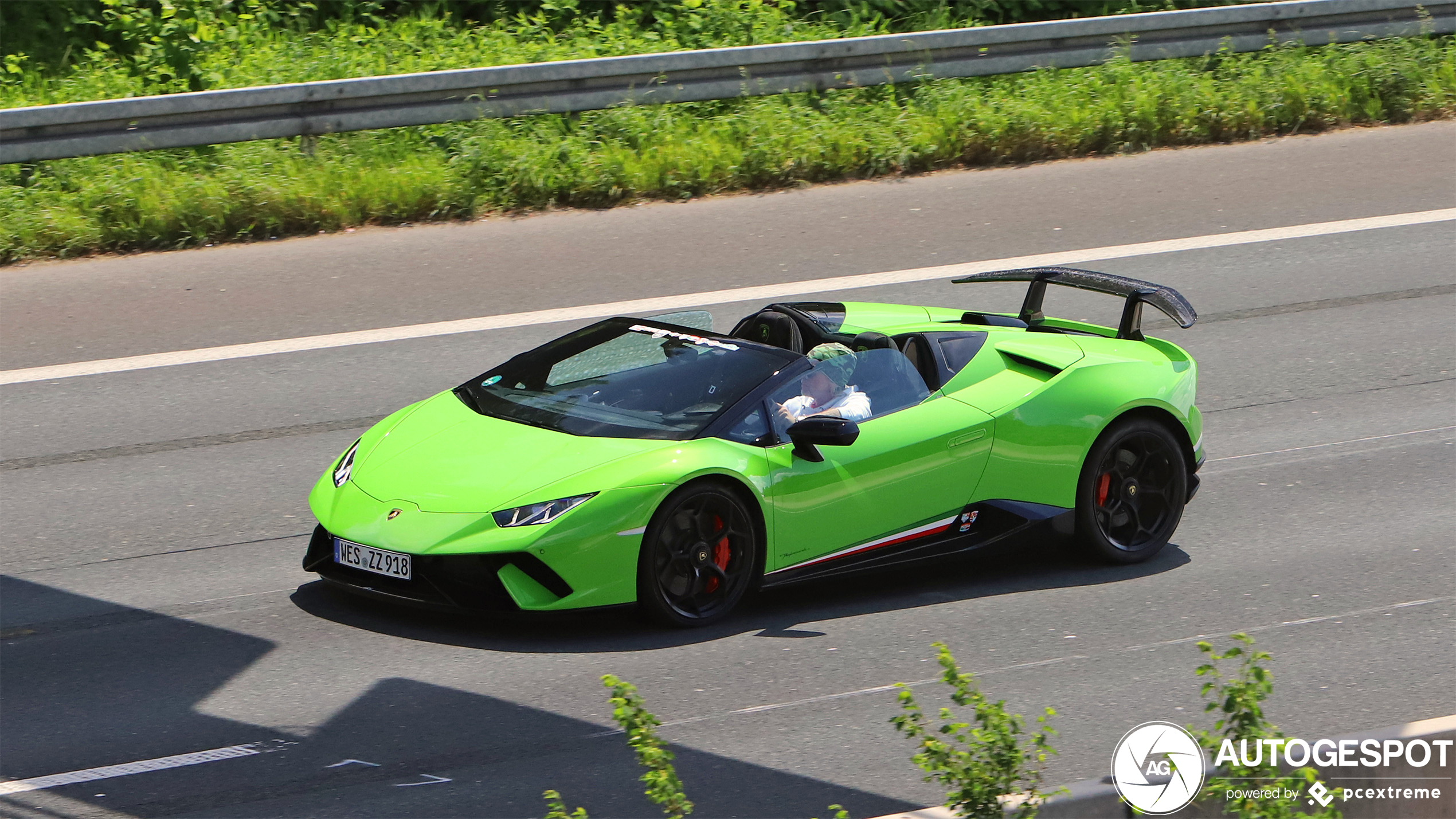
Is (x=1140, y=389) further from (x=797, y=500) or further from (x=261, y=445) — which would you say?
(x=261, y=445)

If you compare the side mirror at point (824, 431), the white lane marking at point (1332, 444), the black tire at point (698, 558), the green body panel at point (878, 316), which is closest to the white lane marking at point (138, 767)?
the black tire at point (698, 558)

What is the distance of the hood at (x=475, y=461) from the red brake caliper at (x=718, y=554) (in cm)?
36

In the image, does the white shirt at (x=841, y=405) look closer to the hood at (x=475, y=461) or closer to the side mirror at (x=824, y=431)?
the side mirror at (x=824, y=431)

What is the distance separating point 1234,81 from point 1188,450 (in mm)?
8357

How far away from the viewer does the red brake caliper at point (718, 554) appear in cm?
700

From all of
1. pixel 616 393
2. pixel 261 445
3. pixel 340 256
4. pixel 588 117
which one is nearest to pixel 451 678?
pixel 616 393

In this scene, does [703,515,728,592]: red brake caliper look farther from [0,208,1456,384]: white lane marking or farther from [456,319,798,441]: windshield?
[0,208,1456,384]: white lane marking

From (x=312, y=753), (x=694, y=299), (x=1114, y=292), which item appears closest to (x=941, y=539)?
(x=1114, y=292)

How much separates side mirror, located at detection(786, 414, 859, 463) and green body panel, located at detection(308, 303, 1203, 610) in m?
0.13

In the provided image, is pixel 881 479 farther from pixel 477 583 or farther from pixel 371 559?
pixel 371 559

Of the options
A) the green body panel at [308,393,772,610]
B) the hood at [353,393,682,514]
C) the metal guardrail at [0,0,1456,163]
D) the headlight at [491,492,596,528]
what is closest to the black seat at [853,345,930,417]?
the green body panel at [308,393,772,610]

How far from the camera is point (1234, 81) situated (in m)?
15.5

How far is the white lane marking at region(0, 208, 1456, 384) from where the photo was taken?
10516 mm

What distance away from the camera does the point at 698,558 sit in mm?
6965
